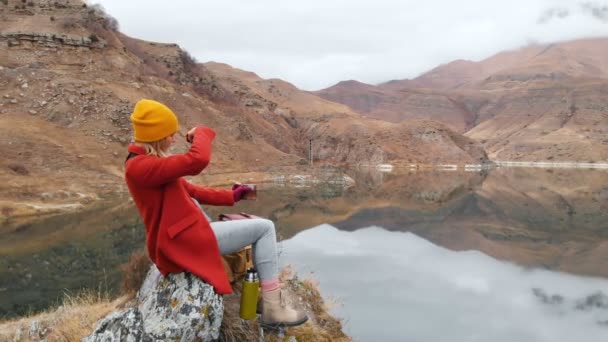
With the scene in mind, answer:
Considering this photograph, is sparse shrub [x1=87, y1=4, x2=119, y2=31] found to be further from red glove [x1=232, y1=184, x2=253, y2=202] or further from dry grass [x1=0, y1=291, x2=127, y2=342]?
red glove [x1=232, y1=184, x2=253, y2=202]

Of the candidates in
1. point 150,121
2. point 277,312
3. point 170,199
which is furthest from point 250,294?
point 150,121

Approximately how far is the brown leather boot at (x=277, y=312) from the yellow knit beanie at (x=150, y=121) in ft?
6.47

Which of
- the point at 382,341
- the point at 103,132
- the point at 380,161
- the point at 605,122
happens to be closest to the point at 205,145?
the point at 382,341

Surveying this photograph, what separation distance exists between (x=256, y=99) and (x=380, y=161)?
29.9 m

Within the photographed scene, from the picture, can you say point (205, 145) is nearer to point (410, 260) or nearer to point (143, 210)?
point (143, 210)

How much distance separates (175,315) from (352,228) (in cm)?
2311

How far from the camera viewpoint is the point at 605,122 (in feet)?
548

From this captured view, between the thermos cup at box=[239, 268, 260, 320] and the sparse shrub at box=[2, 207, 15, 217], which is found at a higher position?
the thermos cup at box=[239, 268, 260, 320]

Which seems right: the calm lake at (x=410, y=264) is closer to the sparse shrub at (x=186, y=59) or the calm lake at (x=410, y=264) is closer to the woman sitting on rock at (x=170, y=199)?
the woman sitting on rock at (x=170, y=199)

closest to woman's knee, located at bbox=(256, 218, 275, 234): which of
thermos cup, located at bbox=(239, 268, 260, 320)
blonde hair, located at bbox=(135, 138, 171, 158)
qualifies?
thermos cup, located at bbox=(239, 268, 260, 320)

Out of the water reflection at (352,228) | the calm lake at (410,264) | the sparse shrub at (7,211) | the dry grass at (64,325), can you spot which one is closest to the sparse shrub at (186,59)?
the water reflection at (352,228)

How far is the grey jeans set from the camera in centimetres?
477

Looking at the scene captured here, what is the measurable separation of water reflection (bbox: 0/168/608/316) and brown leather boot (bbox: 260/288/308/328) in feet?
25.5

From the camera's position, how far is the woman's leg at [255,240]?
15.6 feet
